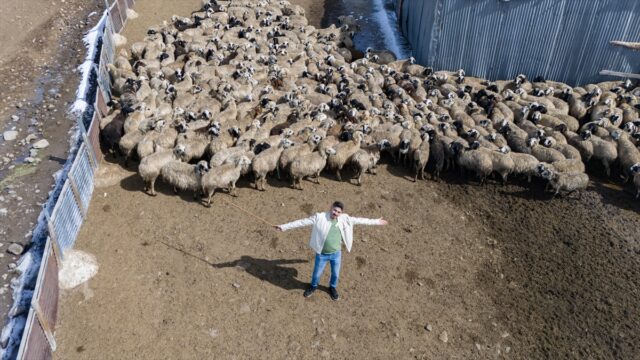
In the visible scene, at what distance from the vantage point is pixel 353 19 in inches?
938

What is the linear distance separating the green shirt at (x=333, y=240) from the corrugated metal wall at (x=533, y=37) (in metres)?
12.3

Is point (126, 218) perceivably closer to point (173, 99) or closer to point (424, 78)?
point (173, 99)

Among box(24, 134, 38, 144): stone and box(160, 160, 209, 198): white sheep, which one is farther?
box(24, 134, 38, 144): stone

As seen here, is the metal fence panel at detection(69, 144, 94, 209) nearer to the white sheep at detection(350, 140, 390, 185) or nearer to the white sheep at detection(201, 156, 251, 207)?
the white sheep at detection(201, 156, 251, 207)

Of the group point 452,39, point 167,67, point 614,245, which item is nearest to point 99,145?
point 167,67

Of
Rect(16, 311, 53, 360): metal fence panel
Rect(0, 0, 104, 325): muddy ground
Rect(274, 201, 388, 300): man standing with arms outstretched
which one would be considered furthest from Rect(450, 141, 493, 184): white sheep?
Rect(0, 0, 104, 325): muddy ground

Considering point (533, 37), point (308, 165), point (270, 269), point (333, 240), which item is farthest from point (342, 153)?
point (533, 37)

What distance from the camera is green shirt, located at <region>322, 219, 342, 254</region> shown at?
938 cm

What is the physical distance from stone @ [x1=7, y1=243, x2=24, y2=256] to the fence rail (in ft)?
1.18

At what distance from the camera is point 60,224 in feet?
35.6

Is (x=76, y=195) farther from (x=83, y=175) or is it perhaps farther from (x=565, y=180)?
(x=565, y=180)

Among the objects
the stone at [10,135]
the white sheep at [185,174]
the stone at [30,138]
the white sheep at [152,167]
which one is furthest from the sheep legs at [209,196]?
the stone at [10,135]

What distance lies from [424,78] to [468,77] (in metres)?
1.85

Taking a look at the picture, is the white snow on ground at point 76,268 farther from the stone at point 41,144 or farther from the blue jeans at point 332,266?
the stone at point 41,144
